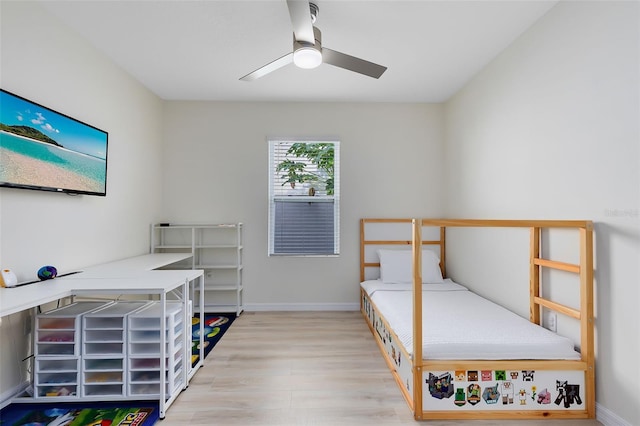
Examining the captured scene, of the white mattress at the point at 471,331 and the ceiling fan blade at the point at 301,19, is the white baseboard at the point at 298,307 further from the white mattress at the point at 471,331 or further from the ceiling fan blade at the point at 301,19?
the ceiling fan blade at the point at 301,19

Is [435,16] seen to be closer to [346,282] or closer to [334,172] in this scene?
[334,172]

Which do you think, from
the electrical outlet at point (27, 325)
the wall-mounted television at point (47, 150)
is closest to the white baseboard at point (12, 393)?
the electrical outlet at point (27, 325)

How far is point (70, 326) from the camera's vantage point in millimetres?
1857

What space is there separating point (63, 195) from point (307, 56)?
75.7 inches

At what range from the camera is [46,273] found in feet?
6.30

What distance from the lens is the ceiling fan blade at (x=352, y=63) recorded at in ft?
6.74

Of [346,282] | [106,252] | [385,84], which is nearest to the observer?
[106,252]

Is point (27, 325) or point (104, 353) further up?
point (27, 325)

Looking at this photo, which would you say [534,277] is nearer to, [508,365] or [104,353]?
[508,365]

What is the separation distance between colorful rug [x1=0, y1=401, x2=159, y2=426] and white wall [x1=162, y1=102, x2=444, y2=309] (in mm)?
1898

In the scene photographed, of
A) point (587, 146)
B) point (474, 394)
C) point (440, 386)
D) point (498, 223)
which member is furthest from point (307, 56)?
point (474, 394)

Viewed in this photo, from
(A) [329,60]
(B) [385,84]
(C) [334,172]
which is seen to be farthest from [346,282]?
(A) [329,60]

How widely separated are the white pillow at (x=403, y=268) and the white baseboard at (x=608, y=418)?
172cm

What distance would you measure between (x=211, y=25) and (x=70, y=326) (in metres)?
2.13
